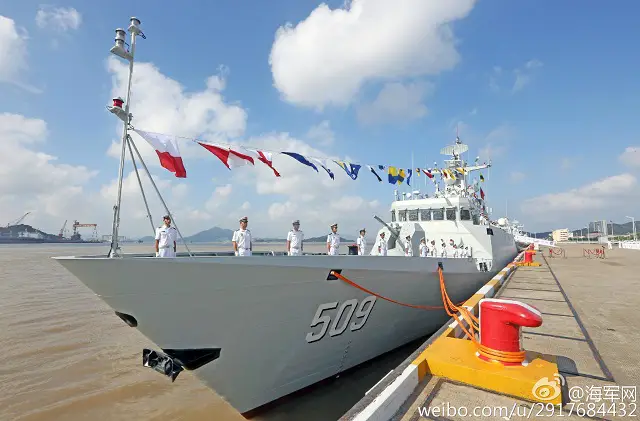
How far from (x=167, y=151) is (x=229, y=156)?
3.76 feet

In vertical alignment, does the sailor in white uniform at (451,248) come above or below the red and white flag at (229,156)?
below

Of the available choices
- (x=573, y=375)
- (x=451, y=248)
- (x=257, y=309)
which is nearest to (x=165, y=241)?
(x=257, y=309)

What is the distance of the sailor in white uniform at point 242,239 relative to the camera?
16.2 feet

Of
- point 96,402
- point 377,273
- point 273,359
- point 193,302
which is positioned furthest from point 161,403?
point 377,273

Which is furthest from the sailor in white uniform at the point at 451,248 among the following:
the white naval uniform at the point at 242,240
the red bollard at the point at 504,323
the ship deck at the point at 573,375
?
the white naval uniform at the point at 242,240

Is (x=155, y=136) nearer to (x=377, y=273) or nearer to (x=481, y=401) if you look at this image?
(x=377, y=273)

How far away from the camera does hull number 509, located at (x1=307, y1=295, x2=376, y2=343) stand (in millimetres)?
4527

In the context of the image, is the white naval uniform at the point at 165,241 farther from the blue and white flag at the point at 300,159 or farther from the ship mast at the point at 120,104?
the blue and white flag at the point at 300,159

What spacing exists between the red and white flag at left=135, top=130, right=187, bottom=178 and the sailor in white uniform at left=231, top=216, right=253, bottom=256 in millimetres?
1217

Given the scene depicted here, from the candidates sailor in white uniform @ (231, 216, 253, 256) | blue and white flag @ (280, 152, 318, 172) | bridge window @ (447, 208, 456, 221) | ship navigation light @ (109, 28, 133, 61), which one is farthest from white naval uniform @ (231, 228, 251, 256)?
bridge window @ (447, 208, 456, 221)

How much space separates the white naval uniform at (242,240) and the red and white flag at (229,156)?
1.07m

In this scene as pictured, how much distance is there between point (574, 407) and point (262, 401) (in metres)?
3.57

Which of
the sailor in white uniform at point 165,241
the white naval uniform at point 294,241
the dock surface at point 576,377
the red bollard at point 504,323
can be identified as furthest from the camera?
the white naval uniform at point 294,241

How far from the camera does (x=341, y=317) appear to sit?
484cm
